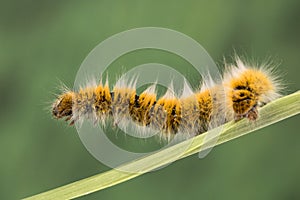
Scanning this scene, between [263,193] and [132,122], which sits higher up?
[263,193]

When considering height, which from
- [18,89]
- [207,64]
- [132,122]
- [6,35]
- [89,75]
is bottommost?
[132,122]

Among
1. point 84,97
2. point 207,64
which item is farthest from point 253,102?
point 84,97

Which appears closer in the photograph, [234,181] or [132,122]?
[132,122]

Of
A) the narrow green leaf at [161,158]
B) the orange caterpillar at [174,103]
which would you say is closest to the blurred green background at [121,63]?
the orange caterpillar at [174,103]

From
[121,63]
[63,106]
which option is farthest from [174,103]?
[121,63]

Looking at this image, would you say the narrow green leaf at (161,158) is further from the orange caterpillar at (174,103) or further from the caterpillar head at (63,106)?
the caterpillar head at (63,106)

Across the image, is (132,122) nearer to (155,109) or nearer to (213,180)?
(155,109)

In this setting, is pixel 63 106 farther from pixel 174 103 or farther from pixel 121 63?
pixel 121 63
